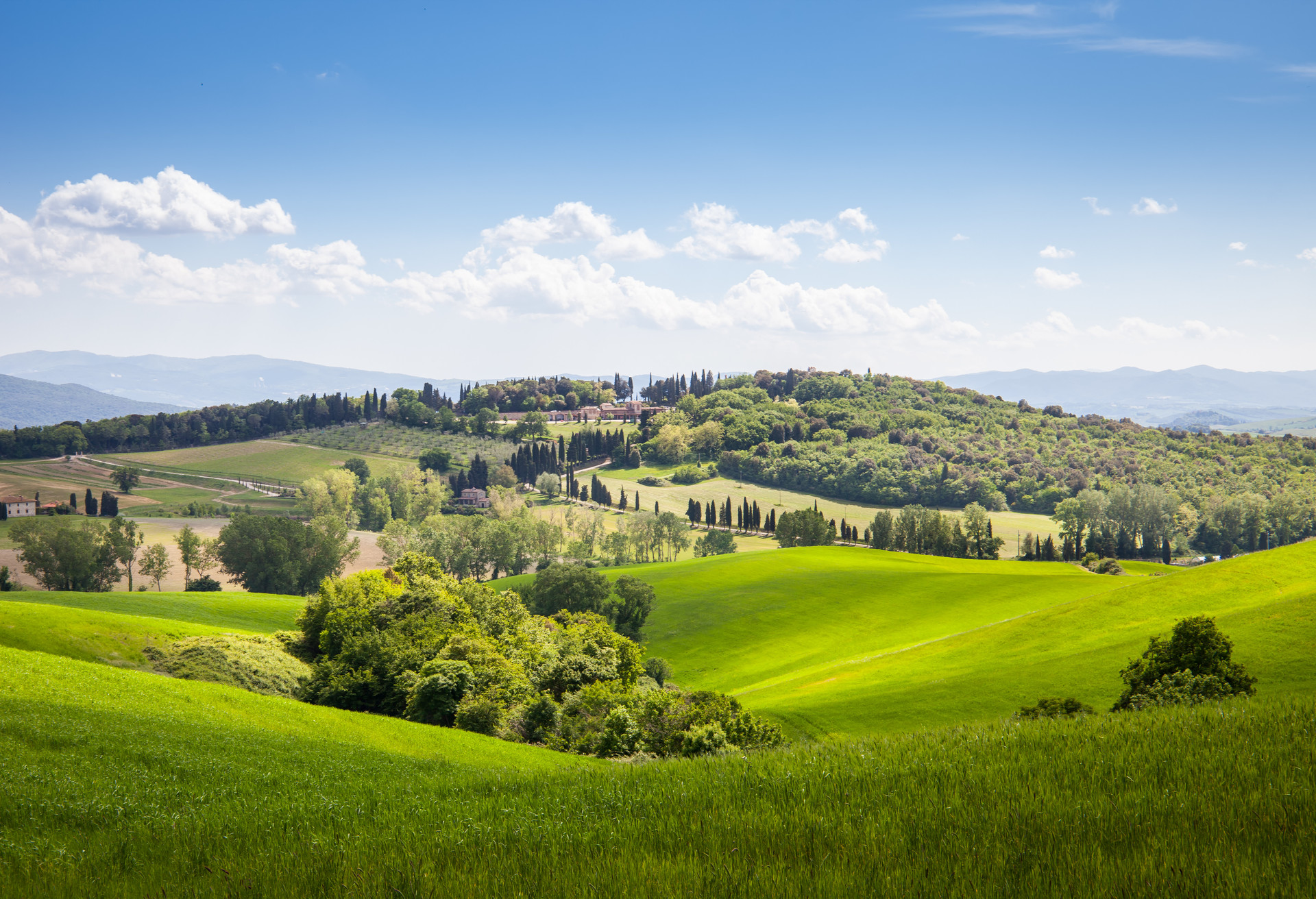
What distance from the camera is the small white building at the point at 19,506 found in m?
162

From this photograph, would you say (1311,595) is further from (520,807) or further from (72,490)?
(72,490)

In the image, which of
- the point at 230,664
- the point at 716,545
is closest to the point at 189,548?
the point at 230,664

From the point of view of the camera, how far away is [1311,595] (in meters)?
38.8

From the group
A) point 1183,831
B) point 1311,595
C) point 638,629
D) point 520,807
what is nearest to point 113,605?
point 638,629

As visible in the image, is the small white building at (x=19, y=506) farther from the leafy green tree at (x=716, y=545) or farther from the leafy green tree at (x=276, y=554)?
the leafy green tree at (x=716, y=545)

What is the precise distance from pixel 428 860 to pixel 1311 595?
48623mm

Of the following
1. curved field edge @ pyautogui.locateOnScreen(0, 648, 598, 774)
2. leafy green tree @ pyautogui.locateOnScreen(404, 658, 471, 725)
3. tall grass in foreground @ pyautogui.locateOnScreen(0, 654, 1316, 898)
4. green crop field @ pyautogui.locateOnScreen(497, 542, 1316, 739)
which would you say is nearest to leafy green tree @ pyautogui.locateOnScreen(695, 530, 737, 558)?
green crop field @ pyautogui.locateOnScreen(497, 542, 1316, 739)

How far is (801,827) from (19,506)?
212 metres

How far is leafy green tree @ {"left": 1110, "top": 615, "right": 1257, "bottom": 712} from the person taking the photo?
913 inches

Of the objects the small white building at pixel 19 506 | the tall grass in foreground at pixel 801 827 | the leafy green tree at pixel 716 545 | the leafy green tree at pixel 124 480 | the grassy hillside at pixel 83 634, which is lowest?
the leafy green tree at pixel 716 545

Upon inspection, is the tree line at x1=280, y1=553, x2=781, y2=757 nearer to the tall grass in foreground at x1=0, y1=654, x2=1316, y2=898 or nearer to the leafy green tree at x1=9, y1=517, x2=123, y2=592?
the tall grass in foreground at x1=0, y1=654, x2=1316, y2=898

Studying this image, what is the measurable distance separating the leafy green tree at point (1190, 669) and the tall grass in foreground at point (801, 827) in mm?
15507

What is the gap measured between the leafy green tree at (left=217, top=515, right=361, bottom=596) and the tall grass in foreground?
109 meters

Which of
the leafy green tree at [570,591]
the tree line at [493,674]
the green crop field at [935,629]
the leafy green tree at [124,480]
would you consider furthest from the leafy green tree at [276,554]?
the leafy green tree at [124,480]
